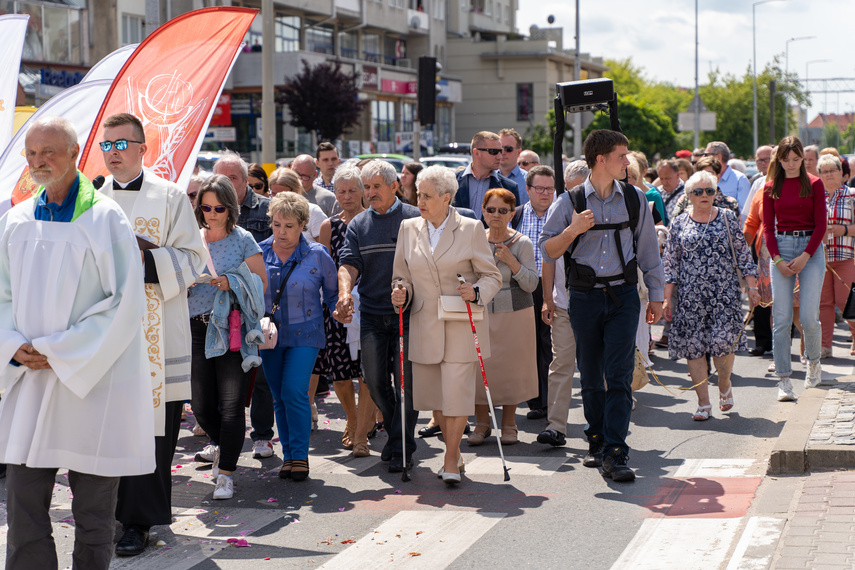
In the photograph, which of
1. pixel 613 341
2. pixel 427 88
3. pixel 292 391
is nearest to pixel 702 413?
pixel 613 341

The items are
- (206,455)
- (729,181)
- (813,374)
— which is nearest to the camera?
(206,455)

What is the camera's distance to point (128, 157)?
570 cm

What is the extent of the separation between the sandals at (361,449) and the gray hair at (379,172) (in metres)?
1.88

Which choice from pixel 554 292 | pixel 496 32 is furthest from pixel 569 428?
pixel 496 32

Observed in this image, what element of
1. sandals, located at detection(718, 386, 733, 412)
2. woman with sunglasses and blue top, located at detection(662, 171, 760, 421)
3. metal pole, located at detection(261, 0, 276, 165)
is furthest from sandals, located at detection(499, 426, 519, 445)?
metal pole, located at detection(261, 0, 276, 165)

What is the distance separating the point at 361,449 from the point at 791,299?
3.95 m

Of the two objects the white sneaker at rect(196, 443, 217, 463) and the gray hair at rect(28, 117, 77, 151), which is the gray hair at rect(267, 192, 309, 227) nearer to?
the white sneaker at rect(196, 443, 217, 463)

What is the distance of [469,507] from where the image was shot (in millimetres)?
6383

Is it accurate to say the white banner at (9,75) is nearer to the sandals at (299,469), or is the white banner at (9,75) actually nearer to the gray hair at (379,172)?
the gray hair at (379,172)

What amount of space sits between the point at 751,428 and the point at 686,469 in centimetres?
146

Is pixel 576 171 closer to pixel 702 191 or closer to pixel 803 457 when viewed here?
pixel 702 191

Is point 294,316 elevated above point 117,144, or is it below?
below

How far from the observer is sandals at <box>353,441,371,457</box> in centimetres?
785

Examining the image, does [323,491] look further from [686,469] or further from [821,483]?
[821,483]
